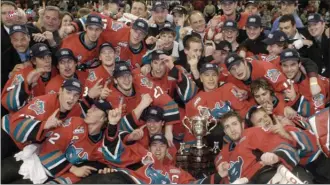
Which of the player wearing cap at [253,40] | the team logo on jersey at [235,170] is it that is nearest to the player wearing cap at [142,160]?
the team logo on jersey at [235,170]

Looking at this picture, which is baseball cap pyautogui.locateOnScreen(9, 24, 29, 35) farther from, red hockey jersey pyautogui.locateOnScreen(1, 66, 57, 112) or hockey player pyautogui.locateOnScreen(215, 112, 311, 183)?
hockey player pyautogui.locateOnScreen(215, 112, 311, 183)

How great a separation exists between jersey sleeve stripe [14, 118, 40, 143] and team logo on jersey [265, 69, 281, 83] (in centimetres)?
195

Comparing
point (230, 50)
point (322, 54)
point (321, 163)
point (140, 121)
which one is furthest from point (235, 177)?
point (322, 54)

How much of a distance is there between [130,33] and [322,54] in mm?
1959

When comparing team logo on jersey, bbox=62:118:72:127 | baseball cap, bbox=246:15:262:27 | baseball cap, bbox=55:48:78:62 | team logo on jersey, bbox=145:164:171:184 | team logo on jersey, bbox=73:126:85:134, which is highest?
baseball cap, bbox=246:15:262:27

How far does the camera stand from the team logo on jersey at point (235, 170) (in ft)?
10.9

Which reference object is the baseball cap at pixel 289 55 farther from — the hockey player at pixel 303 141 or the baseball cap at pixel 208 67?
the hockey player at pixel 303 141

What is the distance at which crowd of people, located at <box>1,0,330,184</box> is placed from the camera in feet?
11.4

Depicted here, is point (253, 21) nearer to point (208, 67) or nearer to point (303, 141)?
point (208, 67)

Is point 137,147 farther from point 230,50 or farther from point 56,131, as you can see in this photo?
point 230,50

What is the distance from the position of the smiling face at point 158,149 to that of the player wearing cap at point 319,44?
209 cm

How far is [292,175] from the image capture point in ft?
10.2

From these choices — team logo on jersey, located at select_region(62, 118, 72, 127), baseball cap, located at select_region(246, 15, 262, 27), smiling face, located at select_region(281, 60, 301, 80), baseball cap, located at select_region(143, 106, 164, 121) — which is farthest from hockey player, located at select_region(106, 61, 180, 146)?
baseball cap, located at select_region(246, 15, 262, 27)

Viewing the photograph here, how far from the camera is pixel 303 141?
3.35 m
